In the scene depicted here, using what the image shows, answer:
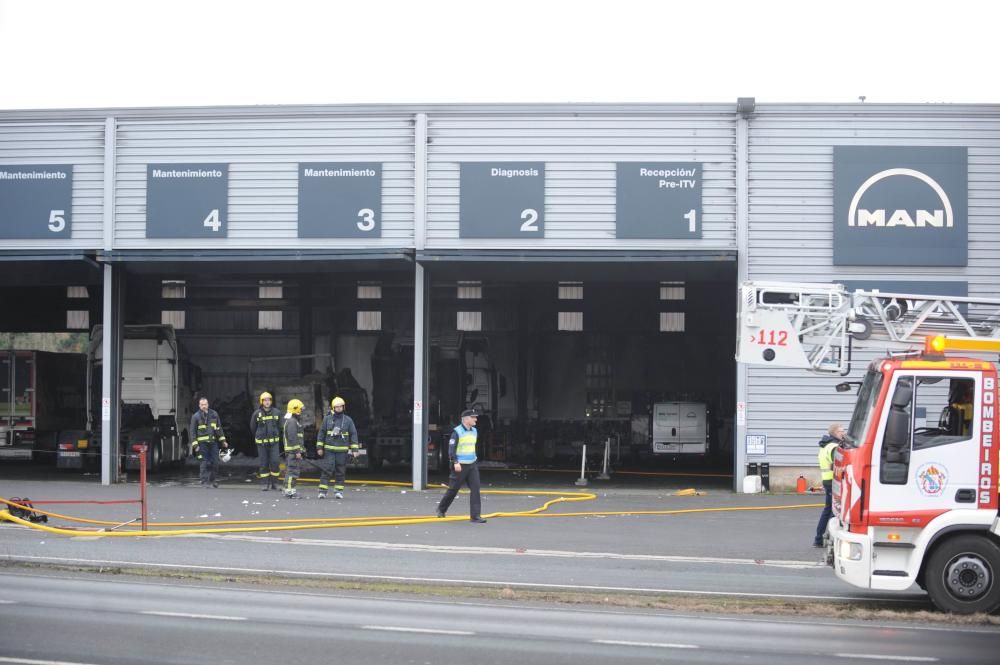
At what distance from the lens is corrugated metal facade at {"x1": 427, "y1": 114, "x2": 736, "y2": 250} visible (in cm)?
2331

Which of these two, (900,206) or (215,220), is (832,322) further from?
(215,220)

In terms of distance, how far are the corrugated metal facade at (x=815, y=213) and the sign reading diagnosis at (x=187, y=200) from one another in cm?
1214

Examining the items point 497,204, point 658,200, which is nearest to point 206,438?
point 497,204

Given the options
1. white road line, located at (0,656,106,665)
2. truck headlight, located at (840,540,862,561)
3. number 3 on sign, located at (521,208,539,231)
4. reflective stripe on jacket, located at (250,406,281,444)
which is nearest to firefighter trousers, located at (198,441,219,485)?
reflective stripe on jacket, located at (250,406,281,444)

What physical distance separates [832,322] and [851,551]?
103 inches

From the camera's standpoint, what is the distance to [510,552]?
1466 centimetres

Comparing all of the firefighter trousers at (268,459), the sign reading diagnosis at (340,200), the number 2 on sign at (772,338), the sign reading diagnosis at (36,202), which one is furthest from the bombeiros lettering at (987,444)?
the sign reading diagnosis at (36,202)

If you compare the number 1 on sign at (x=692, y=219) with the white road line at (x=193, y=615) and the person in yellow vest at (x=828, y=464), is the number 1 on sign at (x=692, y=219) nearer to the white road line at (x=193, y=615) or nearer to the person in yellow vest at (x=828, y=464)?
the person in yellow vest at (x=828, y=464)

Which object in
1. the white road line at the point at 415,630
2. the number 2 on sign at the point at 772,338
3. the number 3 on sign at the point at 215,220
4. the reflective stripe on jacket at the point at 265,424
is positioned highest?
the number 3 on sign at the point at 215,220

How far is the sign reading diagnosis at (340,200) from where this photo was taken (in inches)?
929

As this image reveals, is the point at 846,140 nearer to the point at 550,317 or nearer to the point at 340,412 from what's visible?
the point at 340,412

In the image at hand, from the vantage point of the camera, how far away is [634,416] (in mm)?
34938

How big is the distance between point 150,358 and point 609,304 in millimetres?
15487

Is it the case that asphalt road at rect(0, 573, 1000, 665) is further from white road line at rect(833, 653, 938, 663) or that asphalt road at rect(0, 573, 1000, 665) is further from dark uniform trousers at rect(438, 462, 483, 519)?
dark uniform trousers at rect(438, 462, 483, 519)
